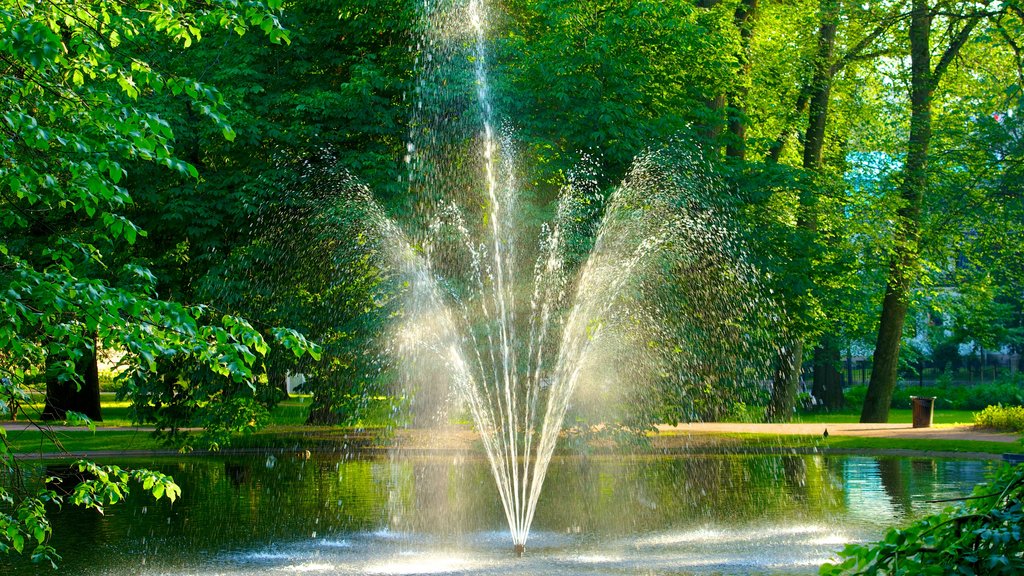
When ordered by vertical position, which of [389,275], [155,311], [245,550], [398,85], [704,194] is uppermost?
[398,85]

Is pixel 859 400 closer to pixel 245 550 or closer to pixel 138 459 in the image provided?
pixel 138 459

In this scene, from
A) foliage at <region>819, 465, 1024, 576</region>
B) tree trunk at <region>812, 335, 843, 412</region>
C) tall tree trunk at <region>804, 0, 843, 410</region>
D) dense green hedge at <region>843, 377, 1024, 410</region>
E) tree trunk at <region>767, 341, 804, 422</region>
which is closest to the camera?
foliage at <region>819, 465, 1024, 576</region>

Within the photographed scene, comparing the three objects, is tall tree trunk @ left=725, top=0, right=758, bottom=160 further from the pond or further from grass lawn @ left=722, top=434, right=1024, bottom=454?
the pond

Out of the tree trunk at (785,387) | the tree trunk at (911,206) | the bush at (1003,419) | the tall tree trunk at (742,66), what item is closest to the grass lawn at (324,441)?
the bush at (1003,419)

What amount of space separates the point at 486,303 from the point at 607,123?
408 centimetres

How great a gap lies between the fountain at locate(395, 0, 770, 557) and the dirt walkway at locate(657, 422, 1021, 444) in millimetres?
5499

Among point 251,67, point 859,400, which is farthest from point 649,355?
point 859,400

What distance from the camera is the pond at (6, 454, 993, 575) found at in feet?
39.0

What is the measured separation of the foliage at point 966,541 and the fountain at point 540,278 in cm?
1482

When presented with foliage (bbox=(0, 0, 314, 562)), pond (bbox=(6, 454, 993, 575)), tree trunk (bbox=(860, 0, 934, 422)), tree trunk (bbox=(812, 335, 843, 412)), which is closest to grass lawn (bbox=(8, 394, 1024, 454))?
A: pond (bbox=(6, 454, 993, 575))

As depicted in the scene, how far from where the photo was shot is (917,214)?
3038 centimetres

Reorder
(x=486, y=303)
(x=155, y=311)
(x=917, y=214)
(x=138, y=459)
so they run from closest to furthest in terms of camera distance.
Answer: (x=155, y=311)
(x=486, y=303)
(x=138, y=459)
(x=917, y=214)

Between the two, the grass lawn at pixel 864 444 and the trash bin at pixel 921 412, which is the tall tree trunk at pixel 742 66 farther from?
the trash bin at pixel 921 412

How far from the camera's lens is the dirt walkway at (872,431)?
25.6m
